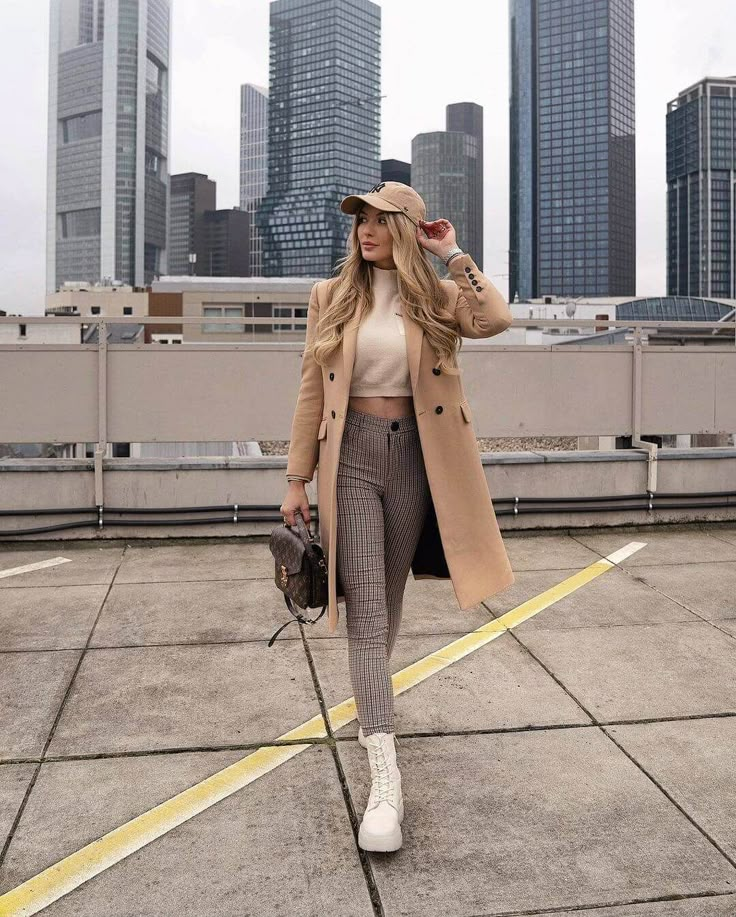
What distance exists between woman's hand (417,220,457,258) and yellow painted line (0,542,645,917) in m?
1.81

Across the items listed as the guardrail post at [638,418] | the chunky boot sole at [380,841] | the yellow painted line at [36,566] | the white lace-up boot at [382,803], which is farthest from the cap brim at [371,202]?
the guardrail post at [638,418]

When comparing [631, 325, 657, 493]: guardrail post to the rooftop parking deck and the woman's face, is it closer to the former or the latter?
the rooftop parking deck

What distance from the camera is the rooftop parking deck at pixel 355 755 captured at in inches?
92.6

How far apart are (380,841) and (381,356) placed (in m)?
1.44

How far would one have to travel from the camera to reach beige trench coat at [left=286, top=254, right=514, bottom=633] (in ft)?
9.37

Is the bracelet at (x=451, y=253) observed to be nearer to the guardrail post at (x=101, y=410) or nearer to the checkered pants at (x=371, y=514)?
the checkered pants at (x=371, y=514)

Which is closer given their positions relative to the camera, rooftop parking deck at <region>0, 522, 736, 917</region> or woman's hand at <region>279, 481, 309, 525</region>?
rooftop parking deck at <region>0, 522, 736, 917</region>

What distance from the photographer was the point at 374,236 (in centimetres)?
287

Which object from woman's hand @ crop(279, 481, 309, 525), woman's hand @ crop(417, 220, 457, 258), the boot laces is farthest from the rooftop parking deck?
woman's hand @ crop(417, 220, 457, 258)

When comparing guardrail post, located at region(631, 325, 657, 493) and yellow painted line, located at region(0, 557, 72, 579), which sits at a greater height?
guardrail post, located at region(631, 325, 657, 493)

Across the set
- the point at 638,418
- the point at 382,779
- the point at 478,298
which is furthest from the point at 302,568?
the point at 638,418

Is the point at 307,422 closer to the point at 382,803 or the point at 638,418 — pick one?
the point at 382,803

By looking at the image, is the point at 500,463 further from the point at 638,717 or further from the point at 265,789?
the point at 265,789

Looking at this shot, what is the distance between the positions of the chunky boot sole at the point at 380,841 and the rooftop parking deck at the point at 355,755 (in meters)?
0.04
